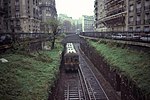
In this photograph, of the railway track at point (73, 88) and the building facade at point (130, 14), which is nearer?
the railway track at point (73, 88)

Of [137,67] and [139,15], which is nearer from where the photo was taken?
[137,67]

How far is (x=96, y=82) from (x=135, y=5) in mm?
25303

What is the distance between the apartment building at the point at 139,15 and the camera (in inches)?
1574

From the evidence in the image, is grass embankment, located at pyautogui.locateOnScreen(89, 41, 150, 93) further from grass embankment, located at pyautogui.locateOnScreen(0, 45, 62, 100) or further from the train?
the train

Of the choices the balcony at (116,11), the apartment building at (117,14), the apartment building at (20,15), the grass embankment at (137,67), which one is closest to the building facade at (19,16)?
the apartment building at (20,15)

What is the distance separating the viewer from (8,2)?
62.1 metres

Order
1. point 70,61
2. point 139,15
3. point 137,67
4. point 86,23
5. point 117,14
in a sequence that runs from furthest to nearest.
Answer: point 86,23 < point 117,14 < point 139,15 < point 70,61 < point 137,67

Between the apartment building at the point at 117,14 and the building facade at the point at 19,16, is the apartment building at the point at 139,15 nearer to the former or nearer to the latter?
the apartment building at the point at 117,14

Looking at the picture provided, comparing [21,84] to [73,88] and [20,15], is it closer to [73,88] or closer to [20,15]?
[73,88]

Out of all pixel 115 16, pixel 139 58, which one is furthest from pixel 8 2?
pixel 139 58

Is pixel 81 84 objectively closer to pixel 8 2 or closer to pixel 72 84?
pixel 72 84

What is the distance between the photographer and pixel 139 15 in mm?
42875

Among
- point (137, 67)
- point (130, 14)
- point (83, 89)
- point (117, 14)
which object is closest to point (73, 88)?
point (83, 89)

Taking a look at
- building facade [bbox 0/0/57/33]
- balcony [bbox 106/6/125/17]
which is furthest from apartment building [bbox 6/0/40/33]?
balcony [bbox 106/6/125/17]
